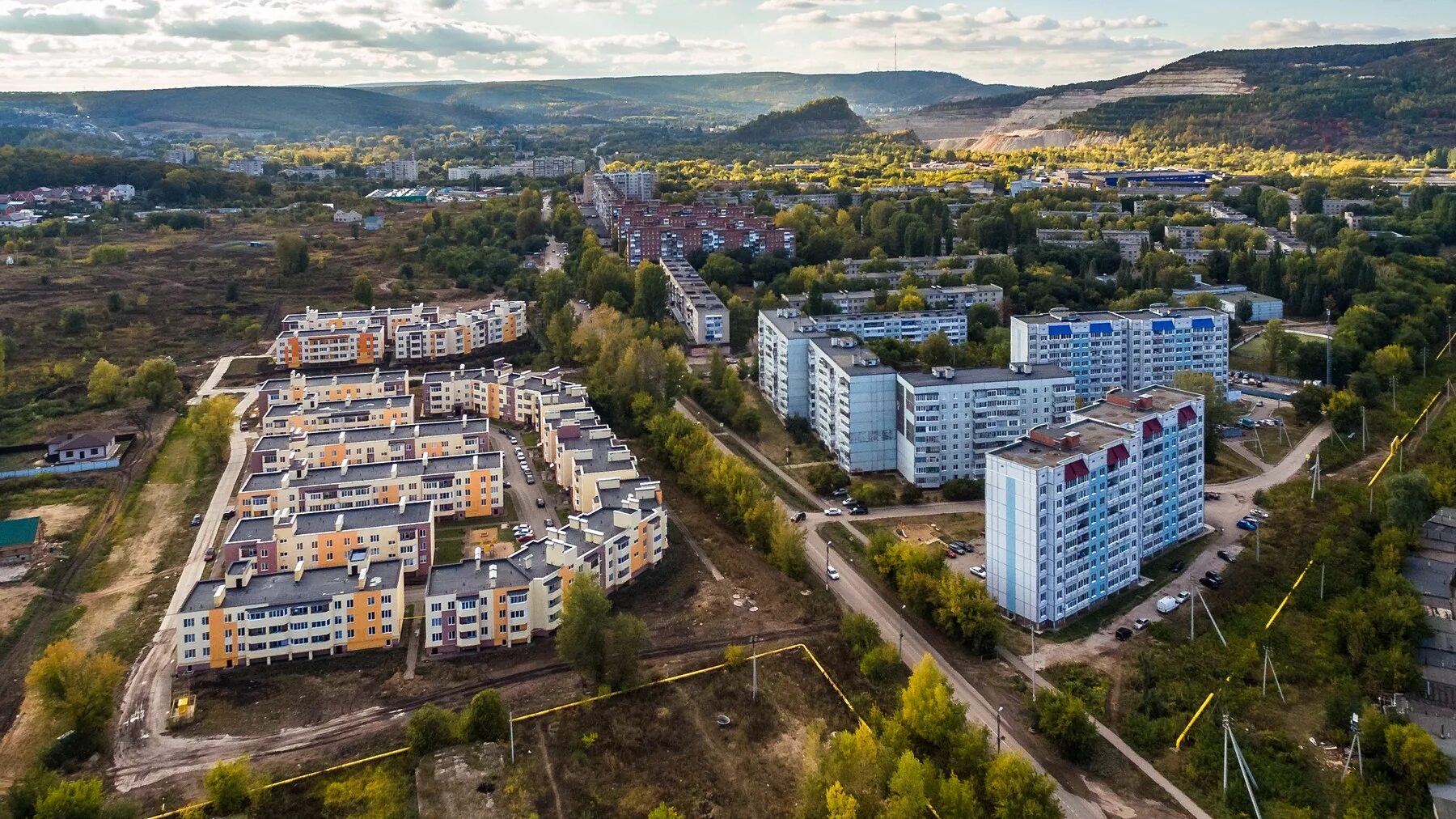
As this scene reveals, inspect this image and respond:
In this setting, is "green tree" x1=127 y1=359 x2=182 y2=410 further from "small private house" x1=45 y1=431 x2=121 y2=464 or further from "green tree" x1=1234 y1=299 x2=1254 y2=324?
"green tree" x1=1234 y1=299 x2=1254 y2=324

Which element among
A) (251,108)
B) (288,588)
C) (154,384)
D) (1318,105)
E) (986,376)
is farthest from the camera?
(251,108)

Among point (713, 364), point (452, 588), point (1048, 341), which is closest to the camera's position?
point (452, 588)

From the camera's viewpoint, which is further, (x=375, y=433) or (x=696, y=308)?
(x=696, y=308)

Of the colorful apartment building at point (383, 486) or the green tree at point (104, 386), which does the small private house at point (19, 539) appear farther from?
the green tree at point (104, 386)

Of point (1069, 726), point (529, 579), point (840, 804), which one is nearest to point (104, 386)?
point (529, 579)

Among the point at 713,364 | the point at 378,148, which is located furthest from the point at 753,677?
the point at 378,148

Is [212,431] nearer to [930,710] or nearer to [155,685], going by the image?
[155,685]

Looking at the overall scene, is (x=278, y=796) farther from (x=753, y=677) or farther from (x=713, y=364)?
(x=713, y=364)

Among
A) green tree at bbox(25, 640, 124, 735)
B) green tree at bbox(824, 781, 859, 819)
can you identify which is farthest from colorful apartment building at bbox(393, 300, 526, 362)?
green tree at bbox(824, 781, 859, 819)
